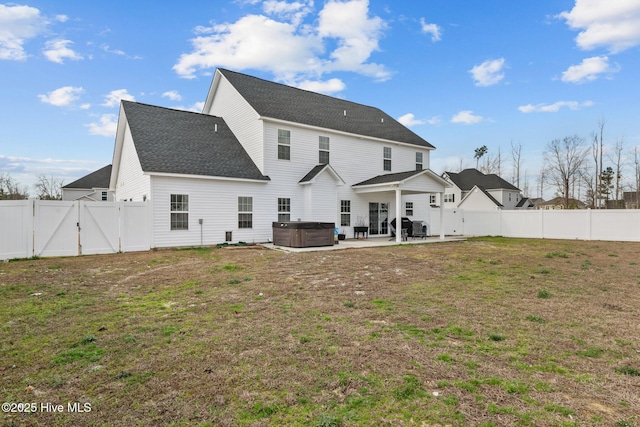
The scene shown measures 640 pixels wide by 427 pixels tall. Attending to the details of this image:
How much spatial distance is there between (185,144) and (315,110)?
767cm

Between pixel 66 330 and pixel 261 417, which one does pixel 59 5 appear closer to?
pixel 66 330

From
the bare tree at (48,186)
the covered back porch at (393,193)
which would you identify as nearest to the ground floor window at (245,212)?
the covered back porch at (393,193)

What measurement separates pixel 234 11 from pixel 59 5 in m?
6.04

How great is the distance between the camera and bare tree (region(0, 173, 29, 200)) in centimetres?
3942

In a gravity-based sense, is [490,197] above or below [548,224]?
above

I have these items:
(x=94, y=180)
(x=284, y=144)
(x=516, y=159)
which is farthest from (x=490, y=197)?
(x=94, y=180)

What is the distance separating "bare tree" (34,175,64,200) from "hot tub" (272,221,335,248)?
147 feet

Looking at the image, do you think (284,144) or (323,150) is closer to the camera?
(284,144)

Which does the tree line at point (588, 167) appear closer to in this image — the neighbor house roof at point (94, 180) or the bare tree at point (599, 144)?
→ the bare tree at point (599, 144)

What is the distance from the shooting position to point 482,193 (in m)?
36.2

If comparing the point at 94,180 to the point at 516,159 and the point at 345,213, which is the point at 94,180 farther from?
the point at 516,159

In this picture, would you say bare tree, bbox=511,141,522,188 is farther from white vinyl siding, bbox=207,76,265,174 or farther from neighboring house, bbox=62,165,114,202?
neighboring house, bbox=62,165,114,202

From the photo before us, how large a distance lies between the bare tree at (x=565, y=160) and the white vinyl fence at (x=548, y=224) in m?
18.4

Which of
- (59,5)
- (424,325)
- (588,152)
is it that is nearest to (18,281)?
(424,325)
